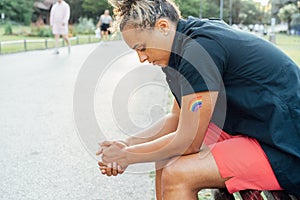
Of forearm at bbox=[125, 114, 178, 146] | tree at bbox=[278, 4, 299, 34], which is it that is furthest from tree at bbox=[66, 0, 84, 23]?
forearm at bbox=[125, 114, 178, 146]

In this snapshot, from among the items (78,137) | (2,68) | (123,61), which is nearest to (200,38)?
(78,137)

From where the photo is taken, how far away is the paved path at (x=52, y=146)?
3109 millimetres

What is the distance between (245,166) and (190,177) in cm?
23

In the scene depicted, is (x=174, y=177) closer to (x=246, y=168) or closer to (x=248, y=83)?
(x=246, y=168)

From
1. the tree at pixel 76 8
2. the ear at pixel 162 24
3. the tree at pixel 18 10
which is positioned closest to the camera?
the ear at pixel 162 24

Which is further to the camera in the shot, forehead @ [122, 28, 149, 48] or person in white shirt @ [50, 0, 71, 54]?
person in white shirt @ [50, 0, 71, 54]

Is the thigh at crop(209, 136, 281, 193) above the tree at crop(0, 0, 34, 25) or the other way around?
above

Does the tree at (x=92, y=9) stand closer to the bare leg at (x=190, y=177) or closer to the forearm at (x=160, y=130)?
the forearm at (x=160, y=130)

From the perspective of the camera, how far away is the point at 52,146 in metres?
4.10

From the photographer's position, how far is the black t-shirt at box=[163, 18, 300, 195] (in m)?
1.82

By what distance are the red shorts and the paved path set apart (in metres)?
1.21

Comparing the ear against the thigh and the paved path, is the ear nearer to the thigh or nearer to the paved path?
the thigh

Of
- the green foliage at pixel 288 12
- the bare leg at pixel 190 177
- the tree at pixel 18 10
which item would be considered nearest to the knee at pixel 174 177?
the bare leg at pixel 190 177

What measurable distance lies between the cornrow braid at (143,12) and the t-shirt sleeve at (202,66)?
0.21 metres
